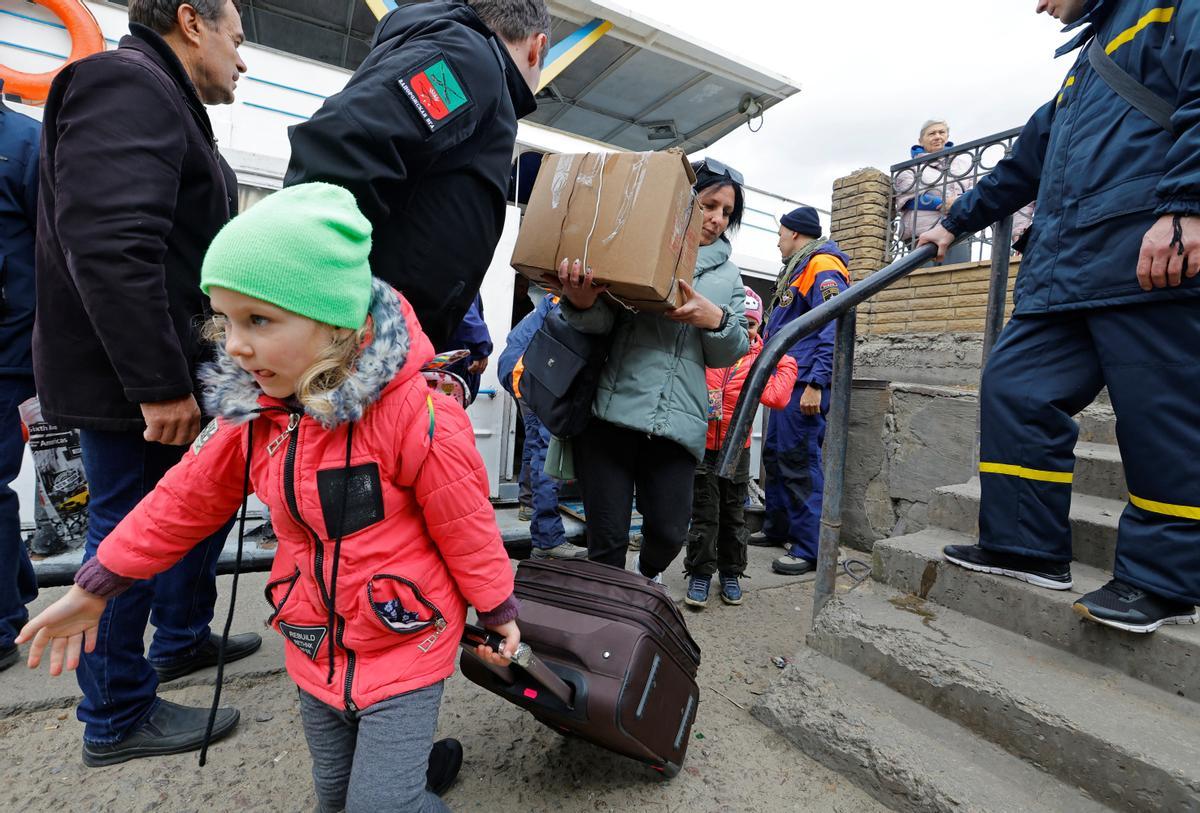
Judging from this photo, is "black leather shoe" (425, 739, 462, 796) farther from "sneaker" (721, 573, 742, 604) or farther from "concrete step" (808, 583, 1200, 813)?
"sneaker" (721, 573, 742, 604)

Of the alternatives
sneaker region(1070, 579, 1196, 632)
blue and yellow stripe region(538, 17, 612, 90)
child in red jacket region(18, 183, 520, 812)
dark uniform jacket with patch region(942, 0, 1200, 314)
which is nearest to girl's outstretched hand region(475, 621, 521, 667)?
child in red jacket region(18, 183, 520, 812)

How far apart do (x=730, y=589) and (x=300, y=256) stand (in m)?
2.63

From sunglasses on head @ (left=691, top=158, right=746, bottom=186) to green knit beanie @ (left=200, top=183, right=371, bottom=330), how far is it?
5.44ft

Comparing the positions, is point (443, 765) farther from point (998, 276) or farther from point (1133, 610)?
point (998, 276)

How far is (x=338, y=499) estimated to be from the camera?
1.08m

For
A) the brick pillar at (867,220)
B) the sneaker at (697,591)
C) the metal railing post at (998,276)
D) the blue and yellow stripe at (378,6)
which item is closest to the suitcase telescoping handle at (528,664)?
the sneaker at (697,591)

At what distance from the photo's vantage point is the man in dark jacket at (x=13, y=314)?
190cm

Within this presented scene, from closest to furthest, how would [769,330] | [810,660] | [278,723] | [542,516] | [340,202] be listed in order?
[340,202], [278,723], [810,660], [542,516], [769,330]

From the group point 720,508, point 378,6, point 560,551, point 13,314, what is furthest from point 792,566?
point 378,6

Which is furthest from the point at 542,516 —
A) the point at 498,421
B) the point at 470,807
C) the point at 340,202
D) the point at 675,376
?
the point at 340,202

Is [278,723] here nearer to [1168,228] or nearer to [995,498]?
[995,498]

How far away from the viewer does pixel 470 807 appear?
149 cm

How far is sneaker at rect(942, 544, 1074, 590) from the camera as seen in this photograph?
177cm

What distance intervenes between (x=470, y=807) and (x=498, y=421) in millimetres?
3161
